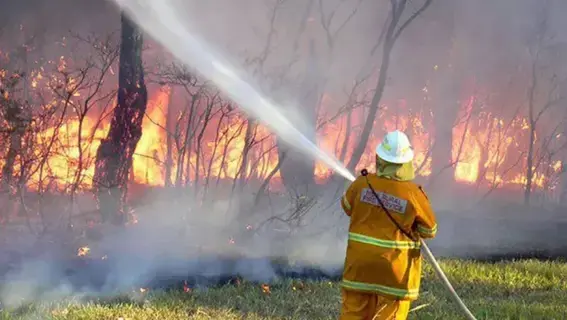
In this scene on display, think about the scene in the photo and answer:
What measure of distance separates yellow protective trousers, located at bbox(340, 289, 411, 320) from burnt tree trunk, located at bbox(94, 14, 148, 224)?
14.9ft

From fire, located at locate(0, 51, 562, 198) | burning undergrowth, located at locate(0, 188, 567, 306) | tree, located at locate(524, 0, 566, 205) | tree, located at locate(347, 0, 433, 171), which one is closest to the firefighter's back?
burning undergrowth, located at locate(0, 188, 567, 306)

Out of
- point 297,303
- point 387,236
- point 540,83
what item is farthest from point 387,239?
point 540,83

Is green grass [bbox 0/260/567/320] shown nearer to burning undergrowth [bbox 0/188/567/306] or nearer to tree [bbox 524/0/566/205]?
burning undergrowth [bbox 0/188/567/306]

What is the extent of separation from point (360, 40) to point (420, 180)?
2.69m

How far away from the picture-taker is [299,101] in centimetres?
956

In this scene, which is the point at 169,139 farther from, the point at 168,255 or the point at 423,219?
the point at 423,219

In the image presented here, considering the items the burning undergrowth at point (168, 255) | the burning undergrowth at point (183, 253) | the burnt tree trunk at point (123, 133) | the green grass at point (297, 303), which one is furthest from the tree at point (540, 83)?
the burnt tree trunk at point (123, 133)

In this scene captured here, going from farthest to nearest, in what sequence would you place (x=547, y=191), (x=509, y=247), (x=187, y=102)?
(x=547, y=191), (x=509, y=247), (x=187, y=102)

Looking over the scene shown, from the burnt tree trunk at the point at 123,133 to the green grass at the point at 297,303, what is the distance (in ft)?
7.80

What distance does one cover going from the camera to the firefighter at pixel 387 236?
4132 mm

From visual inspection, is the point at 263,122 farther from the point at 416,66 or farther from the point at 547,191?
the point at 547,191

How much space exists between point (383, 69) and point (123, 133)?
413 cm

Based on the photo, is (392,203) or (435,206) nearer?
(392,203)

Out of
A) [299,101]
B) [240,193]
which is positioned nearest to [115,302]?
[240,193]
